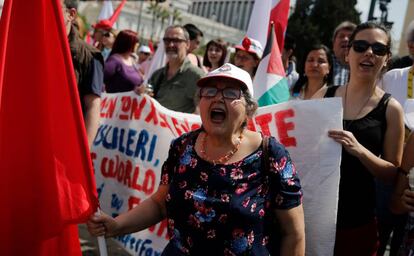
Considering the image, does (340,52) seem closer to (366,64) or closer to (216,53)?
(216,53)

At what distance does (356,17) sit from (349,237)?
46.3 m

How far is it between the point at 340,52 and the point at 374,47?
218cm

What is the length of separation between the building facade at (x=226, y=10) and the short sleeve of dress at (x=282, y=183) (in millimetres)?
94504

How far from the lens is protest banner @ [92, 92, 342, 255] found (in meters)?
2.37

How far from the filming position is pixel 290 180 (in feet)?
6.64

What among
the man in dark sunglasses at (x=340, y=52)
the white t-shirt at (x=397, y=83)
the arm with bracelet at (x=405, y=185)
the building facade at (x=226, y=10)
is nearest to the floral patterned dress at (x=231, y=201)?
the arm with bracelet at (x=405, y=185)

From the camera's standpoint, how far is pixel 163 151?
350 cm

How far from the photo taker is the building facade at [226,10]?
9869cm

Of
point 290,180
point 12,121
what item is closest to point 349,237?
point 290,180

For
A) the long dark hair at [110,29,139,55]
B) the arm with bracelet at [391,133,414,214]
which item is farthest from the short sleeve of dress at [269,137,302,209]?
the long dark hair at [110,29,139,55]

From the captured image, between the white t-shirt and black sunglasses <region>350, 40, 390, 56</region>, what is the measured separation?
807 millimetres

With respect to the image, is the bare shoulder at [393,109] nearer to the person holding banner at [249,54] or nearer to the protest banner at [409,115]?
the protest banner at [409,115]

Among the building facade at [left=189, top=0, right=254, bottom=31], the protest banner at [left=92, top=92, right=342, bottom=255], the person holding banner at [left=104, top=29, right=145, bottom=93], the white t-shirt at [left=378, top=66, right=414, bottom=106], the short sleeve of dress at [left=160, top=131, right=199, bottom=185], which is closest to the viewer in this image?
the short sleeve of dress at [left=160, top=131, right=199, bottom=185]

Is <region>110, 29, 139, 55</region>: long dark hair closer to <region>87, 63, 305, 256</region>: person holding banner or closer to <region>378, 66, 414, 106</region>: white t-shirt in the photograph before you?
<region>378, 66, 414, 106</region>: white t-shirt
